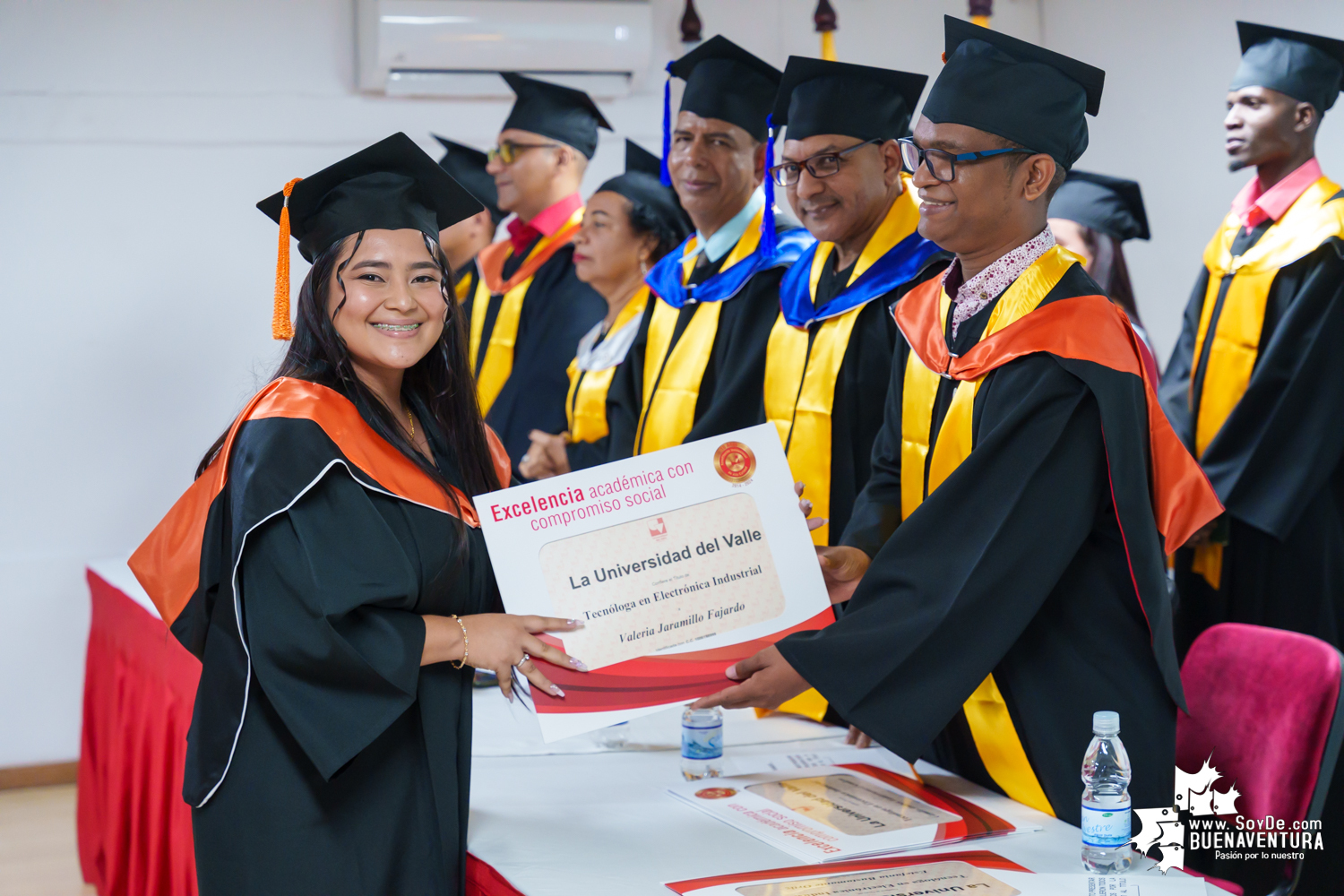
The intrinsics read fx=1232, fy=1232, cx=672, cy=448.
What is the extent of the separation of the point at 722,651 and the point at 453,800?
0.46 meters

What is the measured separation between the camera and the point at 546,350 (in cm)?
455

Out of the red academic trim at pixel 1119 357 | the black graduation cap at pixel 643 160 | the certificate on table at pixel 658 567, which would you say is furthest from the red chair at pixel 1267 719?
the black graduation cap at pixel 643 160

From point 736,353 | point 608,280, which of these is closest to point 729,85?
point 736,353

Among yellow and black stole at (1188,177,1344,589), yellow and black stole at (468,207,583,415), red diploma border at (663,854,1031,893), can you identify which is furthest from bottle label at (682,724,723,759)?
yellow and black stole at (468,207,583,415)

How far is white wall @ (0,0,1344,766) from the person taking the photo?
4.89 meters

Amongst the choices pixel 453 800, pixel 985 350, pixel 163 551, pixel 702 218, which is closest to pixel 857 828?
pixel 453 800

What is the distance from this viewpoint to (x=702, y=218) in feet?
11.4

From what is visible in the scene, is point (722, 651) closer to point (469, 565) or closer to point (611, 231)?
point (469, 565)

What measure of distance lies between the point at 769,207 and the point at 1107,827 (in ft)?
6.47

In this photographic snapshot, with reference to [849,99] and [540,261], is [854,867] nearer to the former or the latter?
[849,99]

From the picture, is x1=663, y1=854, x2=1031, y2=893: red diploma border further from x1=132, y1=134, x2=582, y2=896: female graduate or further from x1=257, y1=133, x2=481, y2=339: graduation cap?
x1=257, y1=133, x2=481, y2=339: graduation cap

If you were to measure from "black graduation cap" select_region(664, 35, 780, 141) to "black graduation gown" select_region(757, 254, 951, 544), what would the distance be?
0.69 m

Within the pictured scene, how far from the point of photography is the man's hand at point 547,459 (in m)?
3.90

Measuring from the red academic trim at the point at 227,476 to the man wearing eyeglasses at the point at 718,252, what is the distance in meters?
1.41
